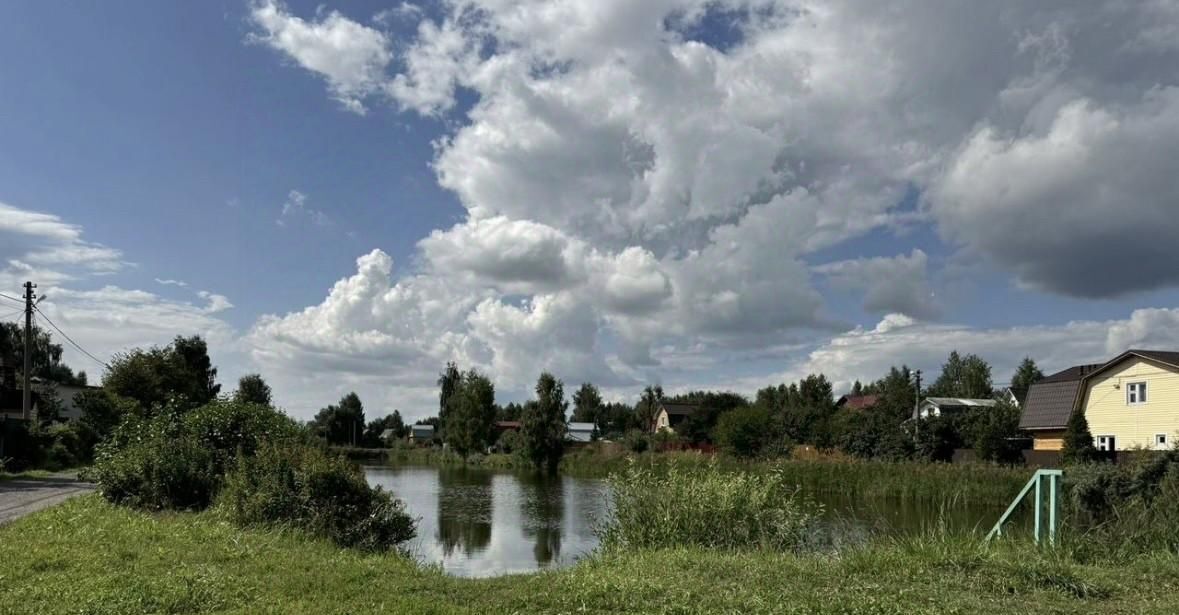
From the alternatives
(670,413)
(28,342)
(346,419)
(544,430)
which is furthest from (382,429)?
(28,342)

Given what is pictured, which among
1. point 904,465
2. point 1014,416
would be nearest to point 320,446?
point 904,465

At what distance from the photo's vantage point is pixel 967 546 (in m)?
9.86

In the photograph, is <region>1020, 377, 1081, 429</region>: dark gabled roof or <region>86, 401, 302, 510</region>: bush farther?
<region>1020, 377, 1081, 429</region>: dark gabled roof

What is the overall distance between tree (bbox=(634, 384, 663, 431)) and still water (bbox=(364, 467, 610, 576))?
70.0 meters

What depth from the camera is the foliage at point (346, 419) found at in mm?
103188

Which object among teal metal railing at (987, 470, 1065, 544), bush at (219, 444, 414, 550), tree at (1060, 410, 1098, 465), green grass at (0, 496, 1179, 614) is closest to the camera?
green grass at (0, 496, 1179, 614)

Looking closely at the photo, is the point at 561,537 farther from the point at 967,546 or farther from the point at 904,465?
the point at 904,465

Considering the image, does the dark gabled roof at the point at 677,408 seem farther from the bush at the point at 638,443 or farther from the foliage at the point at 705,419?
the bush at the point at 638,443

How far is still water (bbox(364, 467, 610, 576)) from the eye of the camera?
61.5 feet

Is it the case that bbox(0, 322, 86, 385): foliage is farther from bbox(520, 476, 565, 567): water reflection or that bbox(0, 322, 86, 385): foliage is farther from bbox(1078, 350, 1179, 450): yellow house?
bbox(1078, 350, 1179, 450): yellow house

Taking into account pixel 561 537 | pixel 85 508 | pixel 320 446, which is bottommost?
pixel 561 537

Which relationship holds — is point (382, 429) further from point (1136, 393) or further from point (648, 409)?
point (1136, 393)

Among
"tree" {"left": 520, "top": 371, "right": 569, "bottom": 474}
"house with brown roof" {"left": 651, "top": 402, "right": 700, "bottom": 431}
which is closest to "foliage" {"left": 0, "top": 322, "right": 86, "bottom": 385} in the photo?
"tree" {"left": 520, "top": 371, "right": 569, "bottom": 474}

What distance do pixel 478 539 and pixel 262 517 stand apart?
9.26 m
